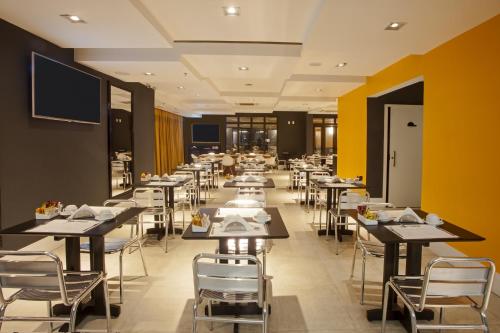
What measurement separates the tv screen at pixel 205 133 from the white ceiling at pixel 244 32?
33.3 ft

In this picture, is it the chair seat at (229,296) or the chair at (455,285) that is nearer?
the chair at (455,285)

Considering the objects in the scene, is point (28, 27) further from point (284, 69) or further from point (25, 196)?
point (284, 69)

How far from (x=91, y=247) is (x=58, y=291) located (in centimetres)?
53

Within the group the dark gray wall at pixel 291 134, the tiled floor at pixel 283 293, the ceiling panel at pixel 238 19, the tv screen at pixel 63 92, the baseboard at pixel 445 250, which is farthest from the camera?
the dark gray wall at pixel 291 134

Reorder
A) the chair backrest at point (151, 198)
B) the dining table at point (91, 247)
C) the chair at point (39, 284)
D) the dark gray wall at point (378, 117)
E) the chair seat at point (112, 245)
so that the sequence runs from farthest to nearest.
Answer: the dark gray wall at point (378, 117)
the chair backrest at point (151, 198)
the chair seat at point (112, 245)
the dining table at point (91, 247)
the chair at point (39, 284)

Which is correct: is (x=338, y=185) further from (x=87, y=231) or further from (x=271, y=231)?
(x=87, y=231)

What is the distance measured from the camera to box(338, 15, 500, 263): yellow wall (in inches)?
128

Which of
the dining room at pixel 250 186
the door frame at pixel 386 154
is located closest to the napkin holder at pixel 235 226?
the dining room at pixel 250 186

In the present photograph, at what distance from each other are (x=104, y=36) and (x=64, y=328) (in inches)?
119

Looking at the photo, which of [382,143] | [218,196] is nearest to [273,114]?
[218,196]

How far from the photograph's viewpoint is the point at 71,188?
4.86 meters

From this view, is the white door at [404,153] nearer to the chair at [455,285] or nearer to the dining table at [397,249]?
the dining table at [397,249]

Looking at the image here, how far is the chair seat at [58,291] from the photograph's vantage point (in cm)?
205

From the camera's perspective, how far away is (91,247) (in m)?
2.57
